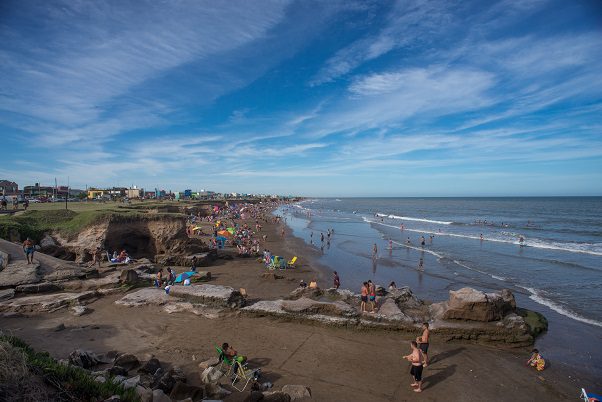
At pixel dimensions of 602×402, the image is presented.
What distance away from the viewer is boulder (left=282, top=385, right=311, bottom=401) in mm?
7793

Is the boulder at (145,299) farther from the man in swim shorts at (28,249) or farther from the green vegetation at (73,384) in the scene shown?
the green vegetation at (73,384)

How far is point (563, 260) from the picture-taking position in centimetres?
2609

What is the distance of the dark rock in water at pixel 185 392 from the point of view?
7211 millimetres

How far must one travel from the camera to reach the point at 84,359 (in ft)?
27.6

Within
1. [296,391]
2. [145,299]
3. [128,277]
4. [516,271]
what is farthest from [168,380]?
[516,271]

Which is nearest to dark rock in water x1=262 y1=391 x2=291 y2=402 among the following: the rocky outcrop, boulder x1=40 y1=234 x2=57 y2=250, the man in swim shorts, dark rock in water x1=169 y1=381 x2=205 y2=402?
dark rock in water x1=169 y1=381 x2=205 y2=402

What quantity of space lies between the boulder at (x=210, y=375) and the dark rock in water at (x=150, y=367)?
1257 millimetres

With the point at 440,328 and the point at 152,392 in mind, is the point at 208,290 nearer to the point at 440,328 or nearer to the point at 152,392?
the point at 152,392

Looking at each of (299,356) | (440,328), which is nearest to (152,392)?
(299,356)

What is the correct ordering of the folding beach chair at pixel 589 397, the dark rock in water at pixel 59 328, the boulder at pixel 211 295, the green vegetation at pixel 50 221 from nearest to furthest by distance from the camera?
the folding beach chair at pixel 589 397
the dark rock in water at pixel 59 328
the boulder at pixel 211 295
the green vegetation at pixel 50 221

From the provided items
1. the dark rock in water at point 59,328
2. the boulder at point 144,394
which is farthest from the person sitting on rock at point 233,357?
the dark rock in water at point 59,328

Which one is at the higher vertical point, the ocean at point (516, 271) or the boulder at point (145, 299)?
the boulder at point (145, 299)

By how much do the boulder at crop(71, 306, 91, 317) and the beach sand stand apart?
21 cm

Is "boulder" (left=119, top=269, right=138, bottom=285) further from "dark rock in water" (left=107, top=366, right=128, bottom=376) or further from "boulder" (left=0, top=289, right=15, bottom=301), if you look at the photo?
"dark rock in water" (left=107, top=366, right=128, bottom=376)
